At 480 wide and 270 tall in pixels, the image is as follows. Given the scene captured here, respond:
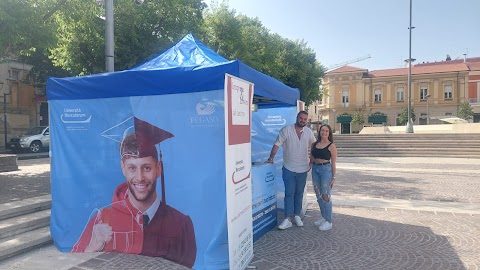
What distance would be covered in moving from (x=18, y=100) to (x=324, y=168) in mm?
32281

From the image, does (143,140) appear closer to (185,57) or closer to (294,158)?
(185,57)

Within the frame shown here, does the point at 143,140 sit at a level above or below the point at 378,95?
below

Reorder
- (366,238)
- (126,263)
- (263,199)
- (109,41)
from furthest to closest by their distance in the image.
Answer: (109,41), (263,199), (366,238), (126,263)

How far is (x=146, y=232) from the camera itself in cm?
476

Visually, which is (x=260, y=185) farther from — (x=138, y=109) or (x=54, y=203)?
(x=54, y=203)

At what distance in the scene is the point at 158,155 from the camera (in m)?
4.60

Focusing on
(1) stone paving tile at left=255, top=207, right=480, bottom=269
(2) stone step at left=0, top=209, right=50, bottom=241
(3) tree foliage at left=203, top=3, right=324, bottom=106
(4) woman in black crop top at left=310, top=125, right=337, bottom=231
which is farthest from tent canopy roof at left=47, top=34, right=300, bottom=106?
(3) tree foliage at left=203, top=3, right=324, bottom=106

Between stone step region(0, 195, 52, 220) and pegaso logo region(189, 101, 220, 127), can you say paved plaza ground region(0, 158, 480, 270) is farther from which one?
pegaso logo region(189, 101, 220, 127)

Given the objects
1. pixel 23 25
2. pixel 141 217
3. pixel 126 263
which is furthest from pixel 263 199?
pixel 23 25

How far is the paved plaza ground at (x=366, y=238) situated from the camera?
4.49 metres

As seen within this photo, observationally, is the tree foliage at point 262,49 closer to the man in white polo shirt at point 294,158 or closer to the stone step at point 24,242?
the man in white polo shirt at point 294,158

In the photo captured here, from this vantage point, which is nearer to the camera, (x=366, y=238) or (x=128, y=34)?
(x=366, y=238)

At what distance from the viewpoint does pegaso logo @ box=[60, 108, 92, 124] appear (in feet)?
16.4

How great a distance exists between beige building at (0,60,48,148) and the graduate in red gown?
1102 inches
